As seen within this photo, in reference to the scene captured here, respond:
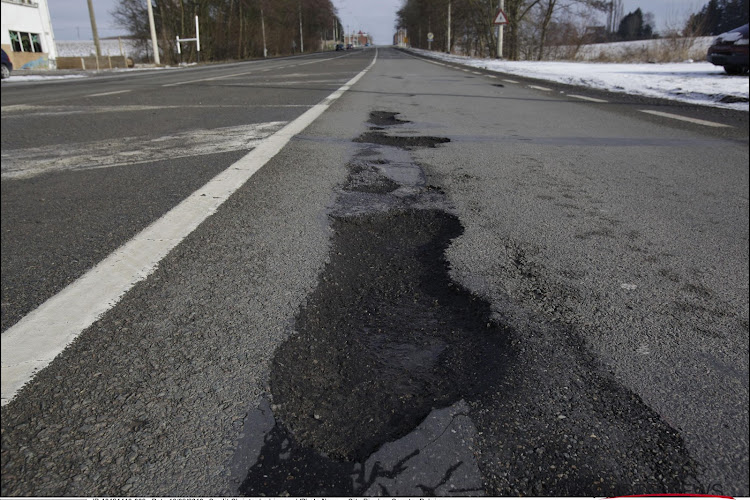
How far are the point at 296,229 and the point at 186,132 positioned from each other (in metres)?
3.14

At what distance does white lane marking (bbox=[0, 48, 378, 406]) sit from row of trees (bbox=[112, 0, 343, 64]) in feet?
123

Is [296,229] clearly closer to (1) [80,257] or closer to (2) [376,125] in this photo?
(1) [80,257]

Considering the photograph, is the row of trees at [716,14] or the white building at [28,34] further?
the white building at [28,34]

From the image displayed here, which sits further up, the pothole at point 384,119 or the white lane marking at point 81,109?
the white lane marking at point 81,109

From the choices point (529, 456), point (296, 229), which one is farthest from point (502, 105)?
point (529, 456)

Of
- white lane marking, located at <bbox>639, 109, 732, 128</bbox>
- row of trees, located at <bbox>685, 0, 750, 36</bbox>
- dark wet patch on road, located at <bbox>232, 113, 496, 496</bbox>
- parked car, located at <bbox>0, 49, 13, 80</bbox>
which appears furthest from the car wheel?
parked car, located at <bbox>0, 49, 13, 80</bbox>

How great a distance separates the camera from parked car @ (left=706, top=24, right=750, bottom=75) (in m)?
11.1

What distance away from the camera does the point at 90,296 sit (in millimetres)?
1518

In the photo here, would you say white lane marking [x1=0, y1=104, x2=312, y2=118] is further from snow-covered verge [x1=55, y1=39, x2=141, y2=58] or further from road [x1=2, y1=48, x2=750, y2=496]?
snow-covered verge [x1=55, y1=39, x2=141, y2=58]

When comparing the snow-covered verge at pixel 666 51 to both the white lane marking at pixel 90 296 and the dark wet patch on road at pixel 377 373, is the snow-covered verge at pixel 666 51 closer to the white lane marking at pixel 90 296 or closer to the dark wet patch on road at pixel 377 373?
the dark wet patch on road at pixel 377 373

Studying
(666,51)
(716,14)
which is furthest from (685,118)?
(666,51)

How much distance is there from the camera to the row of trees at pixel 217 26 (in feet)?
119

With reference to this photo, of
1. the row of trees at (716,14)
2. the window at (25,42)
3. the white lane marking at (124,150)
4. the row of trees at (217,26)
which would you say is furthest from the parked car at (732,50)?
the window at (25,42)

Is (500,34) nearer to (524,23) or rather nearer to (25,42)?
(524,23)
